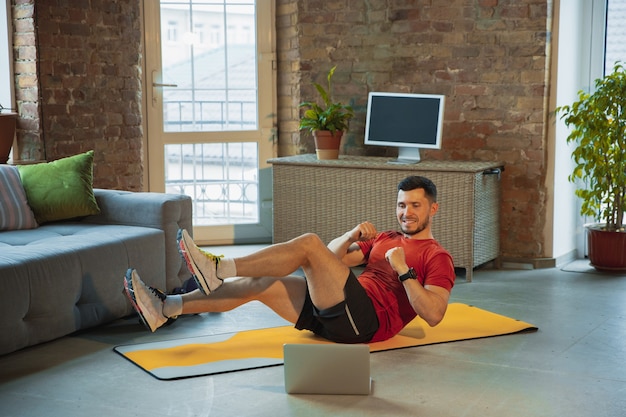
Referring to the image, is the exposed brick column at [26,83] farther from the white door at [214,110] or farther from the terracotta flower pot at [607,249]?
the terracotta flower pot at [607,249]

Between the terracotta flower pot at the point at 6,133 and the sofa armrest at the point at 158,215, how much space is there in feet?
2.86

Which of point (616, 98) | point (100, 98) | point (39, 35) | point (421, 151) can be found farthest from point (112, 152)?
point (616, 98)

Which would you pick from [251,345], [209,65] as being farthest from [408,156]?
[251,345]

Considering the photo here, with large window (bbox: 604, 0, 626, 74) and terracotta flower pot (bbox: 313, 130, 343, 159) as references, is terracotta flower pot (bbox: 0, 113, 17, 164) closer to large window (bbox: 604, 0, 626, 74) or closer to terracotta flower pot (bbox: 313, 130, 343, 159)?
terracotta flower pot (bbox: 313, 130, 343, 159)

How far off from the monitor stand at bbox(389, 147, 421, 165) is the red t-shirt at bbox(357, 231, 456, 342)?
70.0 inches

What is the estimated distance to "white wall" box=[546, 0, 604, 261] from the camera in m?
5.52

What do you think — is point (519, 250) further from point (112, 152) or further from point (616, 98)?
point (112, 152)

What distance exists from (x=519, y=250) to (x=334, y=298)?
2556 mm

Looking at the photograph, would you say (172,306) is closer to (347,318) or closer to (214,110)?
(347,318)

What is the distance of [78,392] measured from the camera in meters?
3.27

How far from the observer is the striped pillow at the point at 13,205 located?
4.42 metres

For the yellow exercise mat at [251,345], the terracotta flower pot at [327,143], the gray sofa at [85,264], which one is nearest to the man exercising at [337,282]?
the yellow exercise mat at [251,345]

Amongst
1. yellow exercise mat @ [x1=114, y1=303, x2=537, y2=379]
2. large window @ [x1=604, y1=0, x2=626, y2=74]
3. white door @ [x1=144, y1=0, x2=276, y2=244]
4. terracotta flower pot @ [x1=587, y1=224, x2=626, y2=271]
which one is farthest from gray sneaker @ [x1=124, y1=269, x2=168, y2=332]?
large window @ [x1=604, y1=0, x2=626, y2=74]

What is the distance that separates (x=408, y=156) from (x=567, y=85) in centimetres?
115
